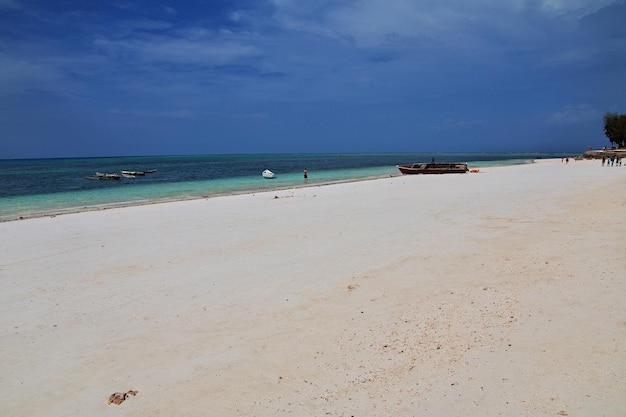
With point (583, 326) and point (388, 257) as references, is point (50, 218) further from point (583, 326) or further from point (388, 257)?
point (583, 326)

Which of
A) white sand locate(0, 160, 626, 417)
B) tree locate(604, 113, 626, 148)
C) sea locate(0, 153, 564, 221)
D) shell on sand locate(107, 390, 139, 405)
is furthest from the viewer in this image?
tree locate(604, 113, 626, 148)

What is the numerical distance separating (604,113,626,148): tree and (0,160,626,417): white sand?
7933 centimetres

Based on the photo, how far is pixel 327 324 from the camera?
5555mm

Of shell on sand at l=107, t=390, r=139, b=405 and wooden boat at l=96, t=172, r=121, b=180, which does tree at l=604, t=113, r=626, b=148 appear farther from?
shell on sand at l=107, t=390, r=139, b=405

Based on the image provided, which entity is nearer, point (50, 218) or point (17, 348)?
point (17, 348)

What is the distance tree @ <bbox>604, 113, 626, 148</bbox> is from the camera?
73.7 meters

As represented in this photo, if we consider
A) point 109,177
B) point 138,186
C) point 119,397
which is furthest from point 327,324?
point 109,177

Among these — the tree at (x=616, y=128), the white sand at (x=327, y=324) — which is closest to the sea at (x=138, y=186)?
the white sand at (x=327, y=324)

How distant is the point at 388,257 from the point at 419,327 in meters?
3.34

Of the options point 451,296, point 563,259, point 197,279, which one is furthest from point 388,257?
point 197,279

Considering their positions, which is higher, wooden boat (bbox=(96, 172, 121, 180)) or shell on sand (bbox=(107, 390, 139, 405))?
wooden boat (bbox=(96, 172, 121, 180))

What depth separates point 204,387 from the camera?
14.1 ft

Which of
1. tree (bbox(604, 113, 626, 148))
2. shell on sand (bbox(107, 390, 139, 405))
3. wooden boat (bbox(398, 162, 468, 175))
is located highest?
tree (bbox(604, 113, 626, 148))

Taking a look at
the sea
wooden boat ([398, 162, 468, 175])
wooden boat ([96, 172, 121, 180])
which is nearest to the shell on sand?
the sea
